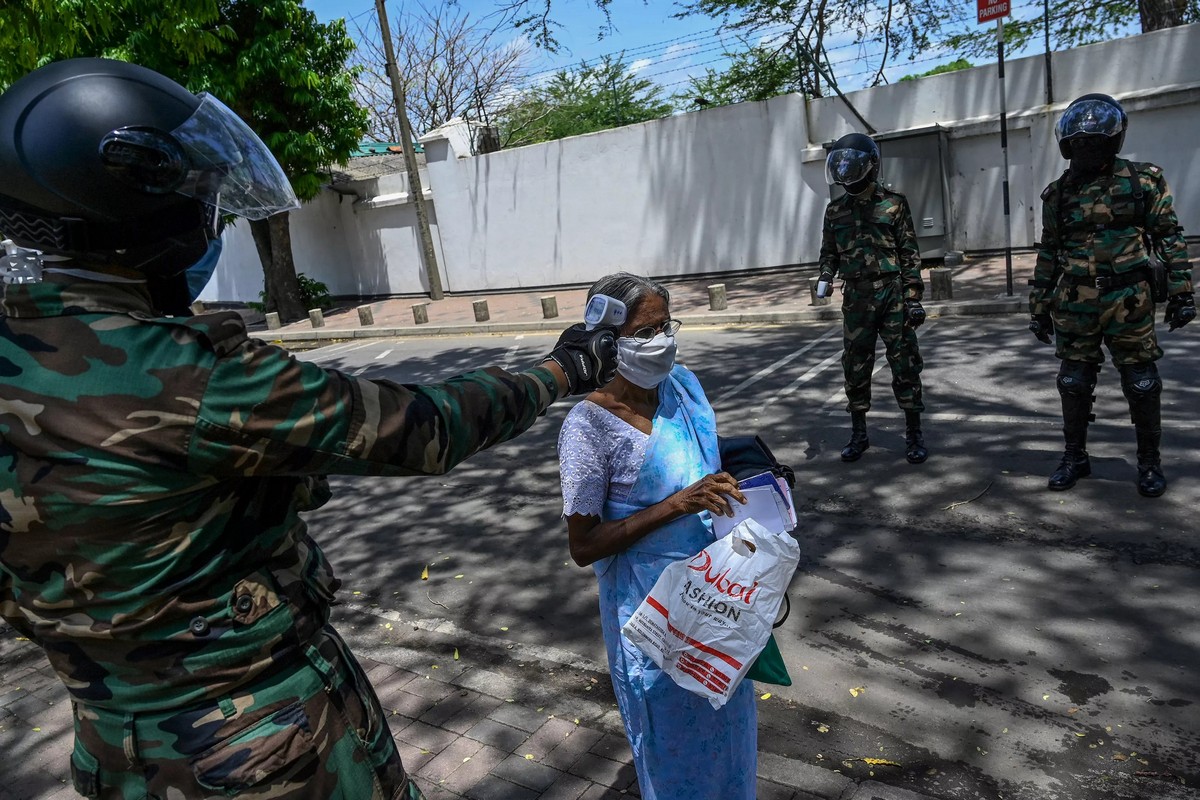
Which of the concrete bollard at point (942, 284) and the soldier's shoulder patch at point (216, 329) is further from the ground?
the soldier's shoulder patch at point (216, 329)

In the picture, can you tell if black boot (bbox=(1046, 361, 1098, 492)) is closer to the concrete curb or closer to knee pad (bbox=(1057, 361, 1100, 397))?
knee pad (bbox=(1057, 361, 1100, 397))

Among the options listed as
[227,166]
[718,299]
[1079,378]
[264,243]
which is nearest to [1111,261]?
[1079,378]

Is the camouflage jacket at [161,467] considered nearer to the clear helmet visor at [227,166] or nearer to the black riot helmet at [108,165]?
the black riot helmet at [108,165]

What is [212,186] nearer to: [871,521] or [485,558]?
[485,558]

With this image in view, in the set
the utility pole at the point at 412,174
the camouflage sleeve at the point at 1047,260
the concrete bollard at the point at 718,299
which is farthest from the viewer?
the utility pole at the point at 412,174

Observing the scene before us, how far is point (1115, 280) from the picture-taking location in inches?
191

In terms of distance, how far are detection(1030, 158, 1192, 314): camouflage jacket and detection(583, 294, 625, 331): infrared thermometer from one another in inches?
139

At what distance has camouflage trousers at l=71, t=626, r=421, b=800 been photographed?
153 centimetres

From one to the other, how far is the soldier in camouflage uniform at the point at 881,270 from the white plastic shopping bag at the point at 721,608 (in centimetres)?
403

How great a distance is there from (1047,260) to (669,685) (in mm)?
3920

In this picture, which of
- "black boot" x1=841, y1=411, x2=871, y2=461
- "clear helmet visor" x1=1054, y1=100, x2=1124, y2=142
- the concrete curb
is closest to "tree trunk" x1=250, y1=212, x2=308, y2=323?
the concrete curb

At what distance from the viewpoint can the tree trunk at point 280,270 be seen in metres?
19.8

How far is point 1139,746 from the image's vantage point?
3.08 metres

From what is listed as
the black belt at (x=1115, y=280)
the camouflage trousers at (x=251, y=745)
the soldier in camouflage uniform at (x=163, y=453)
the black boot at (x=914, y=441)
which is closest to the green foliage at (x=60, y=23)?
the soldier in camouflage uniform at (x=163, y=453)
